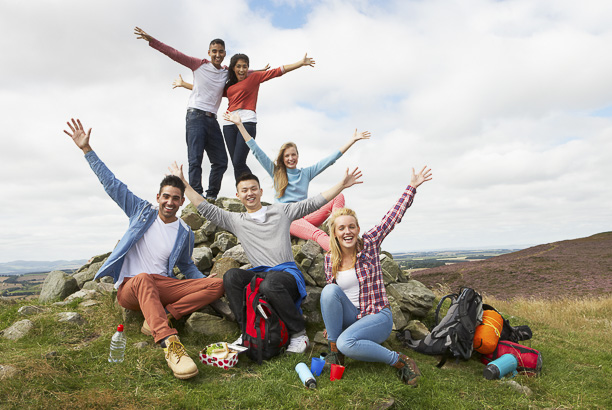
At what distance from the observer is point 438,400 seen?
4.79 metres

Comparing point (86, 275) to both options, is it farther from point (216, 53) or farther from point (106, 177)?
point (216, 53)

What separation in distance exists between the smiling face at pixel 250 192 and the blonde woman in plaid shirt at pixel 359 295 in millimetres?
1421

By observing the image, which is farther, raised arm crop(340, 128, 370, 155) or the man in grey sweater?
raised arm crop(340, 128, 370, 155)

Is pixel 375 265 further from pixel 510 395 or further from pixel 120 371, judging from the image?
pixel 120 371

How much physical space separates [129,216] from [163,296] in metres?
1.47

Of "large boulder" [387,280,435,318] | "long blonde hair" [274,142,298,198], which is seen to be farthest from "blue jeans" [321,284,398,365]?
"long blonde hair" [274,142,298,198]

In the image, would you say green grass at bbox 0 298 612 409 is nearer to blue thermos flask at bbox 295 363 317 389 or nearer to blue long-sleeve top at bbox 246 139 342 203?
blue thermos flask at bbox 295 363 317 389

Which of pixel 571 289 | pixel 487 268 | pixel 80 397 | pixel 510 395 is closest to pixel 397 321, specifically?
pixel 510 395

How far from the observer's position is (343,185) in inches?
237

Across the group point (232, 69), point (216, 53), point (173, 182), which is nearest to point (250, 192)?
point (173, 182)

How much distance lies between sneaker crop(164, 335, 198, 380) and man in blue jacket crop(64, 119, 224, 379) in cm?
89

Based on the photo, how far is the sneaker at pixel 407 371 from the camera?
16.4ft

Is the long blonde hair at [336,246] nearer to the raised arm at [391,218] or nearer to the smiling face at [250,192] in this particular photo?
the raised arm at [391,218]

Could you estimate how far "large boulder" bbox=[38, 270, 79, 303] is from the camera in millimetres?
9188
